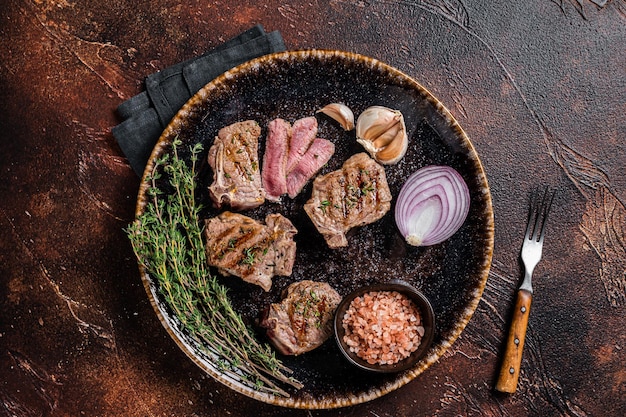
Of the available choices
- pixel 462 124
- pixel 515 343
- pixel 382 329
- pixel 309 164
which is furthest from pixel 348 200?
pixel 515 343

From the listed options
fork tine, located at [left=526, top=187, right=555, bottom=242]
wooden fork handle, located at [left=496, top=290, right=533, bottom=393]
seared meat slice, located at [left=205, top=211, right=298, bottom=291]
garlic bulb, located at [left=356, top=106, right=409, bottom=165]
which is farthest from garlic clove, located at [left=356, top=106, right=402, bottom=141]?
wooden fork handle, located at [left=496, top=290, right=533, bottom=393]

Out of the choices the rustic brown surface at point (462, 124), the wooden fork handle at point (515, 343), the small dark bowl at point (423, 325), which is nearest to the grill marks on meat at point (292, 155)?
the rustic brown surface at point (462, 124)

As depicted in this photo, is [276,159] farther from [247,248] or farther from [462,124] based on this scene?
[462,124]

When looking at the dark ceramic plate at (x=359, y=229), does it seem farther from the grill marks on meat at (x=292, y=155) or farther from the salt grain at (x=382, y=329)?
the salt grain at (x=382, y=329)

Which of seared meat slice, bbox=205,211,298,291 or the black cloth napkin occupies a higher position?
the black cloth napkin

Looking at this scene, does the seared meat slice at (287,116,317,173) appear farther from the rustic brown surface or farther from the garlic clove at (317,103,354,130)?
the rustic brown surface

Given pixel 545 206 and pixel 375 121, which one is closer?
pixel 375 121
